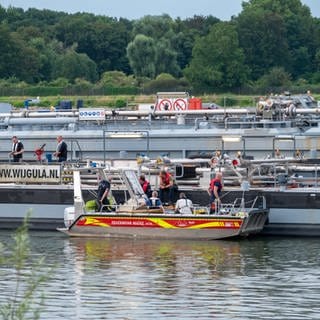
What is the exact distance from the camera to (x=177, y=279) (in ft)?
103

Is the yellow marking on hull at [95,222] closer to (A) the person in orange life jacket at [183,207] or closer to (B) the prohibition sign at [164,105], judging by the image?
(A) the person in orange life jacket at [183,207]

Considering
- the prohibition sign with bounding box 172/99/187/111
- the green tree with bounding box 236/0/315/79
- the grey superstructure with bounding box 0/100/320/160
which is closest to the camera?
the grey superstructure with bounding box 0/100/320/160

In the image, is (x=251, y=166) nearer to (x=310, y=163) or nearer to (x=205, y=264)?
(x=310, y=163)

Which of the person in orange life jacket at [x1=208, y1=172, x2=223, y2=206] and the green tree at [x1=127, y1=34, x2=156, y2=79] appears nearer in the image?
the person in orange life jacket at [x1=208, y1=172, x2=223, y2=206]

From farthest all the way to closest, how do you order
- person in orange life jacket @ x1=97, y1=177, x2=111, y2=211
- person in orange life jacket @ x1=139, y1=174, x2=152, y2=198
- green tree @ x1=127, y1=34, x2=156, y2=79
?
green tree @ x1=127, y1=34, x2=156, y2=79
person in orange life jacket @ x1=139, y1=174, x2=152, y2=198
person in orange life jacket @ x1=97, y1=177, x2=111, y2=211

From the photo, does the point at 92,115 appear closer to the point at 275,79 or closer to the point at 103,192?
the point at 103,192

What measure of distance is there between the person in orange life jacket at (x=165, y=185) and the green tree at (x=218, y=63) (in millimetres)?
68389

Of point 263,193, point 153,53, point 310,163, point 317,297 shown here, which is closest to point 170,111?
point 310,163

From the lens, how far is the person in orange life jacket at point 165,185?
38875 millimetres

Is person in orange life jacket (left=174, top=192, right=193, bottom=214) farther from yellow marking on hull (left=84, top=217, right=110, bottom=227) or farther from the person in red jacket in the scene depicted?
yellow marking on hull (left=84, top=217, right=110, bottom=227)

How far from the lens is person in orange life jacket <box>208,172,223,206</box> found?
38.0 metres

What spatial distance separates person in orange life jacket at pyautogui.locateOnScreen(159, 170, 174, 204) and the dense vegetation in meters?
58.3

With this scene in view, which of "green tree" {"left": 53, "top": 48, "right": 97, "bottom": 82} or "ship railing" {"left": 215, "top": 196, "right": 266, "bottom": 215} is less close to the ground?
"green tree" {"left": 53, "top": 48, "right": 97, "bottom": 82}

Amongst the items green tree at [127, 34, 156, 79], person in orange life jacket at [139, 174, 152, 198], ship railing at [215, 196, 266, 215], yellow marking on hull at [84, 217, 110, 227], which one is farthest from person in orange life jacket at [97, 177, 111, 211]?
green tree at [127, 34, 156, 79]
